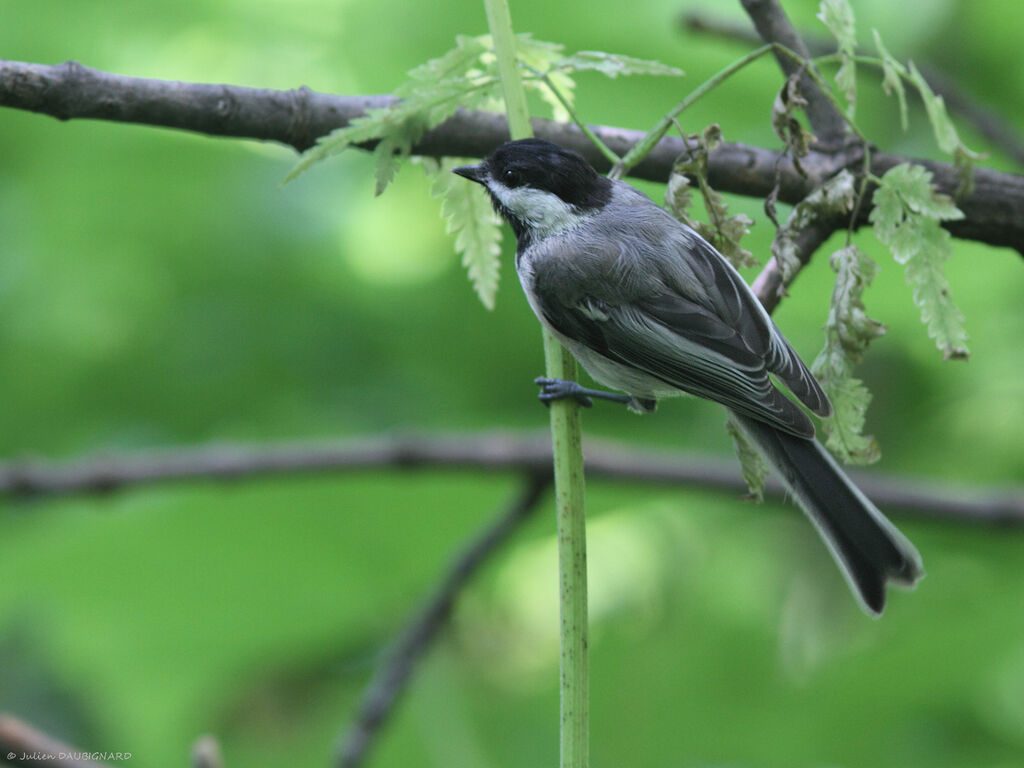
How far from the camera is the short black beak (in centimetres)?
149

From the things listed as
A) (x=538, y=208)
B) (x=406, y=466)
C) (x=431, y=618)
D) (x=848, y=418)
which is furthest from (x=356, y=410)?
(x=848, y=418)

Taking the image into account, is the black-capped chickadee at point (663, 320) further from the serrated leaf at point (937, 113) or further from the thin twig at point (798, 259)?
the serrated leaf at point (937, 113)

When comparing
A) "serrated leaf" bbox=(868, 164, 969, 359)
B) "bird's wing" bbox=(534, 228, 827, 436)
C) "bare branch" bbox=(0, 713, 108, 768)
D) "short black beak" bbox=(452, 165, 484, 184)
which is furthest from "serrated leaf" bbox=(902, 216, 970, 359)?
"bare branch" bbox=(0, 713, 108, 768)

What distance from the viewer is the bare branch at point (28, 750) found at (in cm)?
135

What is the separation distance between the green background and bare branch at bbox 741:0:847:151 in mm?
644

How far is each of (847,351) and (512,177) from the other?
60 centimetres

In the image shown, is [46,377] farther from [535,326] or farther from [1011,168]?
[1011,168]

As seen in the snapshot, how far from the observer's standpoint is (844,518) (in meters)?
1.45

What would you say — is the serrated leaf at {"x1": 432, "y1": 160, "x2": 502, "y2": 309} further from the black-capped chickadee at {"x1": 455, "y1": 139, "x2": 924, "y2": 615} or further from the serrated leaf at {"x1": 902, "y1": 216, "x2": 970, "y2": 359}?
the serrated leaf at {"x1": 902, "y1": 216, "x2": 970, "y2": 359}

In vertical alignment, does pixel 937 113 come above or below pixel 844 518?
above

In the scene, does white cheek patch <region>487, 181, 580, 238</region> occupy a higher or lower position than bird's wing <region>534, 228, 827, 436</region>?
higher

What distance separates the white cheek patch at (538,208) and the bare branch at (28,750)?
996 millimetres

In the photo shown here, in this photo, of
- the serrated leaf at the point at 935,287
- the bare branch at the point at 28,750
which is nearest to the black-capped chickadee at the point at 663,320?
the serrated leaf at the point at 935,287

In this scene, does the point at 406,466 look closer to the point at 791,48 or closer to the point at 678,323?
the point at 678,323
